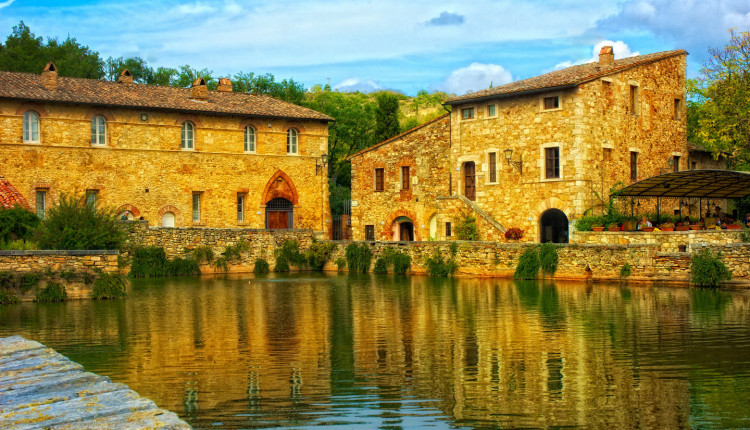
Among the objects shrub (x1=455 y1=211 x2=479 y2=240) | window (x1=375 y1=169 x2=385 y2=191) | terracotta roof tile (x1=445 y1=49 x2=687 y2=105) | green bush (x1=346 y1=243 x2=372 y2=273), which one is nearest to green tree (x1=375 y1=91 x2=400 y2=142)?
window (x1=375 y1=169 x2=385 y2=191)

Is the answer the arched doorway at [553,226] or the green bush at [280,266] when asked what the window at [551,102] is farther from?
the green bush at [280,266]

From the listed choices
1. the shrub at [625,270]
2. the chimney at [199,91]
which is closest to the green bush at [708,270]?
the shrub at [625,270]

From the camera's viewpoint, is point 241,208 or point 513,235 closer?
point 513,235

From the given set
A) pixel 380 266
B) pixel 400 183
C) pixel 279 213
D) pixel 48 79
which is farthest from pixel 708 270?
pixel 48 79

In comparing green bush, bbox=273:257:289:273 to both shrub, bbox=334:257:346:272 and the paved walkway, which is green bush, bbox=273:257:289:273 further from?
the paved walkway

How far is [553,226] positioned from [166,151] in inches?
685

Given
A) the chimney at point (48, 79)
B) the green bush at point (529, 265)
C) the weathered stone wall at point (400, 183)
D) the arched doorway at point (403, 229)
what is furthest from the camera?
the arched doorway at point (403, 229)

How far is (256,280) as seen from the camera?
2788 cm

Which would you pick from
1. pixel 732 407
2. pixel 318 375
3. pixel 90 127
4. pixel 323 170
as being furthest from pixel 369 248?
pixel 732 407

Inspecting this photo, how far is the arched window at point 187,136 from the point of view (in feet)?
120

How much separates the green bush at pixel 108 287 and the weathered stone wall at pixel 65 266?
5.3 inches

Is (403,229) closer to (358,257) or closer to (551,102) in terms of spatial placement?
(358,257)

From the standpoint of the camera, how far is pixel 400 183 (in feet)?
119

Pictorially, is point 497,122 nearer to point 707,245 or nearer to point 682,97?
point 682,97
